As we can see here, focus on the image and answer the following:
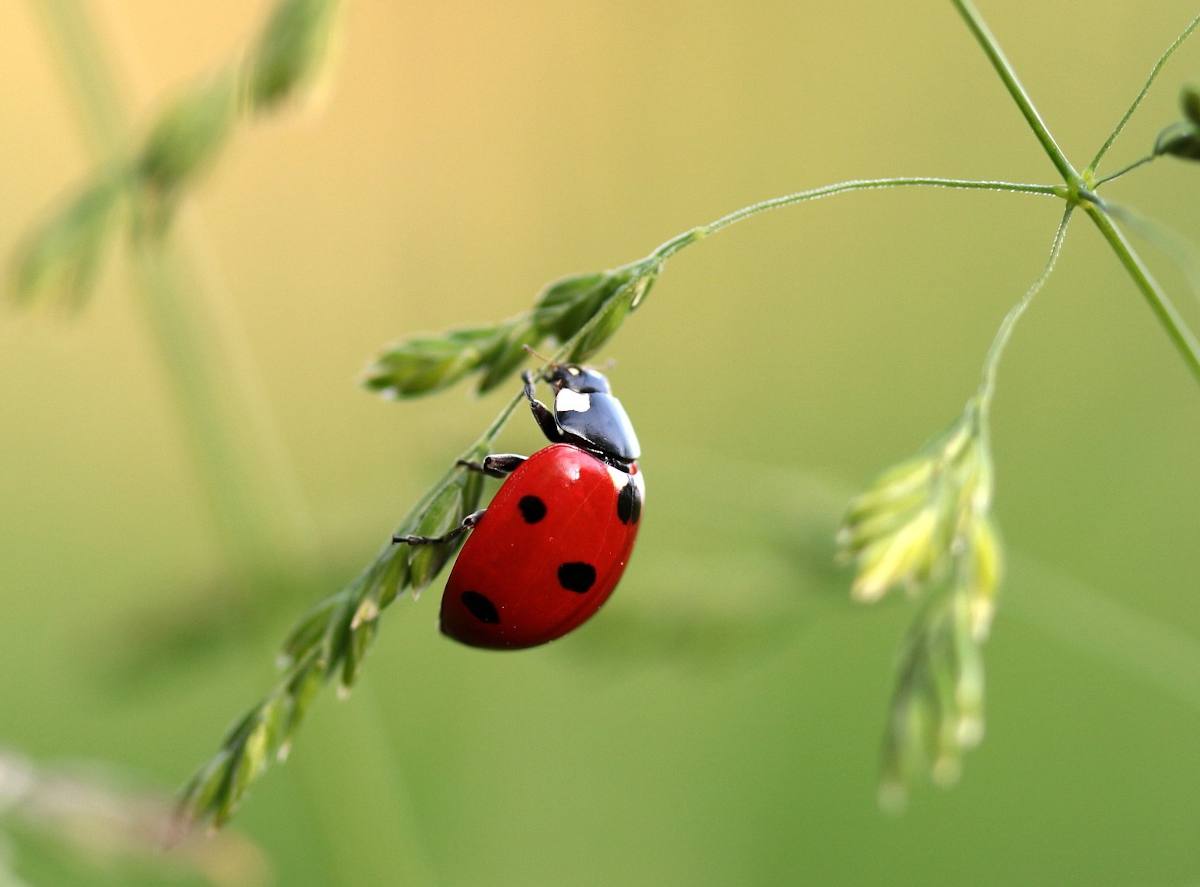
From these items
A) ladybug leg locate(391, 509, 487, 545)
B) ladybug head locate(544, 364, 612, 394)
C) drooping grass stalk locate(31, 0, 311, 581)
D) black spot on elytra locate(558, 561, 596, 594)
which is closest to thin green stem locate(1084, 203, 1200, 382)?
ladybug leg locate(391, 509, 487, 545)

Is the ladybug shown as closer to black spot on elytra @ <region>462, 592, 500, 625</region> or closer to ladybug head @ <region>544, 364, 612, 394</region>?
black spot on elytra @ <region>462, 592, 500, 625</region>

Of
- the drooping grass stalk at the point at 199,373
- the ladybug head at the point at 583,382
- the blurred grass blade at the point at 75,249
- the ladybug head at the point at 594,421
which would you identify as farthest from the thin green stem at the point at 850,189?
the drooping grass stalk at the point at 199,373

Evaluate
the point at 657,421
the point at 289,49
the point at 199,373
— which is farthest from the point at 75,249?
the point at 657,421

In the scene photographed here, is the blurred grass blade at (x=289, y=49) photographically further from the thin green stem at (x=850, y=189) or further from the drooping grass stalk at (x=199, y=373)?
the thin green stem at (x=850, y=189)

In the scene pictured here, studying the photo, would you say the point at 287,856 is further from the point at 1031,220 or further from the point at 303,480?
the point at 1031,220

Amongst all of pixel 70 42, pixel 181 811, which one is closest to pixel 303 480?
pixel 70 42

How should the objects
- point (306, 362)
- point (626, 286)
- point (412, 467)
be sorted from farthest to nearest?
point (306, 362), point (412, 467), point (626, 286)
